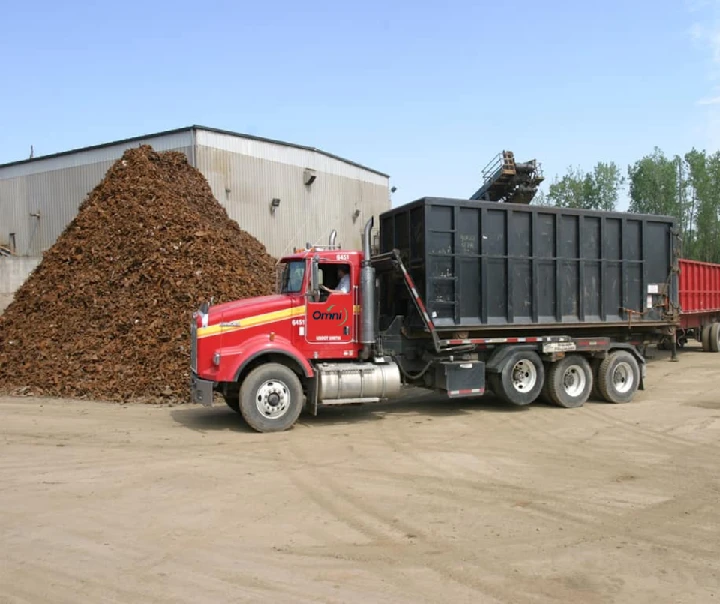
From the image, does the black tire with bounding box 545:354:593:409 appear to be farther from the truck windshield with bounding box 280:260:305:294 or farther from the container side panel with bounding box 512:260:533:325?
the truck windshield with bounding box 280:260:305:294

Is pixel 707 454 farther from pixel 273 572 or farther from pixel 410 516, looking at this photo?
pixel 273 572

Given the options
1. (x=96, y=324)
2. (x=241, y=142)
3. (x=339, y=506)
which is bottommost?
(x=339, y=506)

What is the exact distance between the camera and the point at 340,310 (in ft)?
34.7

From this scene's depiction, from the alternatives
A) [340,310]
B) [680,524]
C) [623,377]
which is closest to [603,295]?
[623,377]

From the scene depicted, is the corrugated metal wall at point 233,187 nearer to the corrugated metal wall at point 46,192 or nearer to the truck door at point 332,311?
the corrugated metal wall at point 46,192

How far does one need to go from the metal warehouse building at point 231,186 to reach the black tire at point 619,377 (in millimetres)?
18452

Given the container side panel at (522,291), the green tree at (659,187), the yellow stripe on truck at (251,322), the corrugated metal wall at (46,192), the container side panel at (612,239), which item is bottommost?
the yellow stripe on truck at (251,322)

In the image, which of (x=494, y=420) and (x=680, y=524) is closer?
(x=680, y=524)

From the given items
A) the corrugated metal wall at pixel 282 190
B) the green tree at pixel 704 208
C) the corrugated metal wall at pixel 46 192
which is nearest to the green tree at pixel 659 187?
the green tree at pixel 704 208

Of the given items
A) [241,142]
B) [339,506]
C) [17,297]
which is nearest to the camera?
[339,506]

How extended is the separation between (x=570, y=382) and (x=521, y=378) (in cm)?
127

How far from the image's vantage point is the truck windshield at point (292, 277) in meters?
10.5

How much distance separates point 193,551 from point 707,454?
6.74 meters

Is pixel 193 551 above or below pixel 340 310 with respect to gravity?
below
